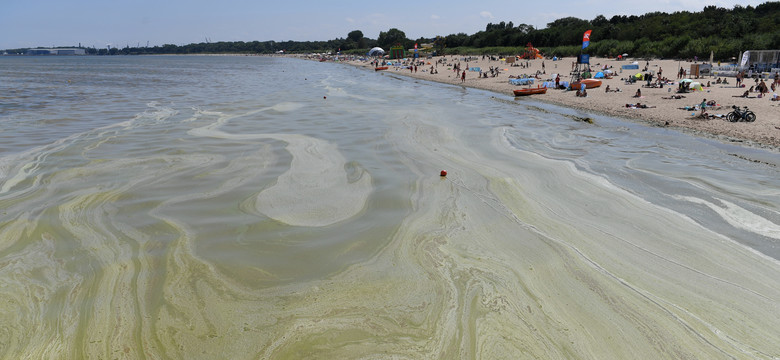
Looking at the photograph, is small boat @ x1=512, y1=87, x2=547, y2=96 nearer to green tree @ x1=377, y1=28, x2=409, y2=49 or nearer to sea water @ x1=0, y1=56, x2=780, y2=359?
sea water @ x1=0, y1=56, x2=780, y2=359

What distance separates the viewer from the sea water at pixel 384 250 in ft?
17.4

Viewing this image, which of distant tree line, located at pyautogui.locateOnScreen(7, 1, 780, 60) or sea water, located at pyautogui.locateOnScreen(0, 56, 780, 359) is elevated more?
distant tree line, located at pyautogui.locateOnScreen(7, 1, 780, 60)

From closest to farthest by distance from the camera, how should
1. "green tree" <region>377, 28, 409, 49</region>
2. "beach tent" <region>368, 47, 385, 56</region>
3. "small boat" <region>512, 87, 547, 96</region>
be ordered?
1. "small boat" <region>512, 87, 547, 96</region>
2. "beach tent" <region>368, 47, 385, 56</region>
3. "green tree" <region>377, 28, 409, 49</region>

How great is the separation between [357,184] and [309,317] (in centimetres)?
566

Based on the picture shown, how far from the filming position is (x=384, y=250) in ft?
25.0

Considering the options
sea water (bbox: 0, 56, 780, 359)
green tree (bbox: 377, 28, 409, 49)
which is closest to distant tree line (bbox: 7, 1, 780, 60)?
sea water (bbox: 0, 56, 780, 359)

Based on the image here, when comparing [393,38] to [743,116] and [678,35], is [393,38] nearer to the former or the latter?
[678,35]

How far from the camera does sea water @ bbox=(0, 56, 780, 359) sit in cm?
531

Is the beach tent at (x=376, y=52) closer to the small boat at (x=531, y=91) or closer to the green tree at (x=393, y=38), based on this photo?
the green tree at (x=393, y=38)

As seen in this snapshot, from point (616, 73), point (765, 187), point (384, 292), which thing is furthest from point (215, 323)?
point (616, 73)

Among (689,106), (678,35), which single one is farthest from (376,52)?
(689,106)

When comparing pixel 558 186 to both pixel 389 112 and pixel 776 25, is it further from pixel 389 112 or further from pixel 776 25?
pixel 776 25

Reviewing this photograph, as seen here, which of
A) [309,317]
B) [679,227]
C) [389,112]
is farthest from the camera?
[389,112]

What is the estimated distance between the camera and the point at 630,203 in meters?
9.74
